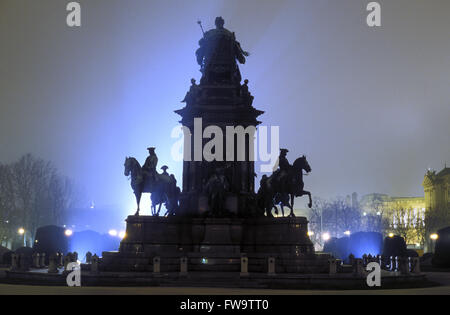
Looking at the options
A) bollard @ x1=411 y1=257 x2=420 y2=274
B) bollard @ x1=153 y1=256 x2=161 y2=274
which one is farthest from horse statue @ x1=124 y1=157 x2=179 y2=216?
bollard @ x1=411 y1=257 x2=420 y2=274

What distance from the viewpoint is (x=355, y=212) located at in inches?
5133

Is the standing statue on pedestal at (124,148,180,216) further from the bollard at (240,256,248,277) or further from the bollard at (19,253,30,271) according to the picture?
the bollard at (240,256,248,277)

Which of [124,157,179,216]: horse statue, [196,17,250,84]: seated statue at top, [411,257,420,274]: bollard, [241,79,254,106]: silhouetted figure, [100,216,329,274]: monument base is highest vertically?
[196,17,250,84]: seated statue at top

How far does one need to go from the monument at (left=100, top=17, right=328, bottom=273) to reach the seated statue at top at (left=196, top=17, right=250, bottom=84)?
2.6 inches

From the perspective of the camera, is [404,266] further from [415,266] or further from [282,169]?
[282,169]

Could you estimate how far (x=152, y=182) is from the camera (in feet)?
125

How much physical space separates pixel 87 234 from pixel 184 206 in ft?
112

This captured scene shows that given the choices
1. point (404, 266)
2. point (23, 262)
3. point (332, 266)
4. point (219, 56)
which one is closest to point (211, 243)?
point (332, 266)

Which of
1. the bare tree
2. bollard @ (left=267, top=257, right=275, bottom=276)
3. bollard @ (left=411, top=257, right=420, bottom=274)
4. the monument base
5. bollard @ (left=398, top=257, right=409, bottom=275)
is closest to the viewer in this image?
bollard @ (left=267, top=257, right=275, bottom=276)

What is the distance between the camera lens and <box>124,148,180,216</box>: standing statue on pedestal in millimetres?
37969

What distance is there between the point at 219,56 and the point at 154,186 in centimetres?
1021

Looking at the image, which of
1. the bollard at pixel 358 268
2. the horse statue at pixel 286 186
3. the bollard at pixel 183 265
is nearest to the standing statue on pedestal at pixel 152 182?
the horse statue at pixel 286 186
